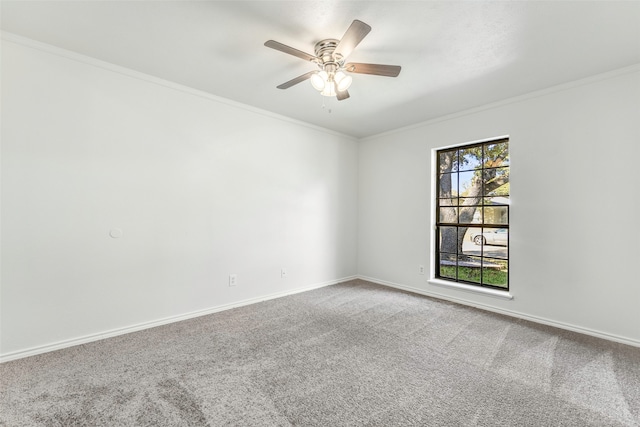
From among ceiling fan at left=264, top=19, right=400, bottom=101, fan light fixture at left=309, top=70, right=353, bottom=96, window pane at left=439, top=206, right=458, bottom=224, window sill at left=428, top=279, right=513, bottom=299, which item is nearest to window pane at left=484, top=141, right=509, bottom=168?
window pane at left=439, top=206, right=458, bottom=224

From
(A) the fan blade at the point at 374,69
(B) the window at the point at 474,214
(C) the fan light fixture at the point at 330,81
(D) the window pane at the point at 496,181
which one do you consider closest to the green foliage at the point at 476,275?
(B) the window at the point at 474,214

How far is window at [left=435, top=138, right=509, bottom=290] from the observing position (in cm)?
341

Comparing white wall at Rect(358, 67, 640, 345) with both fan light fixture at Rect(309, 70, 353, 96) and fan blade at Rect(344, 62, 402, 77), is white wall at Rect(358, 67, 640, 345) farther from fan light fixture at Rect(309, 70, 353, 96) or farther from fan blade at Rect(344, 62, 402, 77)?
fan light fixture at Rect(309, 70, 353, 96)

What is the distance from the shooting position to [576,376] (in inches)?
79.5

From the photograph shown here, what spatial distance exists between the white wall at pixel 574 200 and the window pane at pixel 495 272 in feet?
0.56

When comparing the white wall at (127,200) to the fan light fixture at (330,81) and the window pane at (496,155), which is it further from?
the window pane at (496,155)

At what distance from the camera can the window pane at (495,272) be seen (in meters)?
3.38

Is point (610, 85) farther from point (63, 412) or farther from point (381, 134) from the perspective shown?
point (63, 412)

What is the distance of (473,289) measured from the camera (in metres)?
3.49

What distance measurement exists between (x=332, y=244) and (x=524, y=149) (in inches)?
110

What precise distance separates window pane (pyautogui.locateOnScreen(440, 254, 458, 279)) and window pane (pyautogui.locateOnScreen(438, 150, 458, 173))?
1.21 meters

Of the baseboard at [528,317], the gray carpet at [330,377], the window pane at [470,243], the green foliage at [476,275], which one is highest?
the window pane at [470,243]

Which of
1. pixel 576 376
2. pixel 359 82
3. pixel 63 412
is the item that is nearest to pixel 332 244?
pixel 359 82

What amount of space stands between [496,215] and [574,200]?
76 cm
